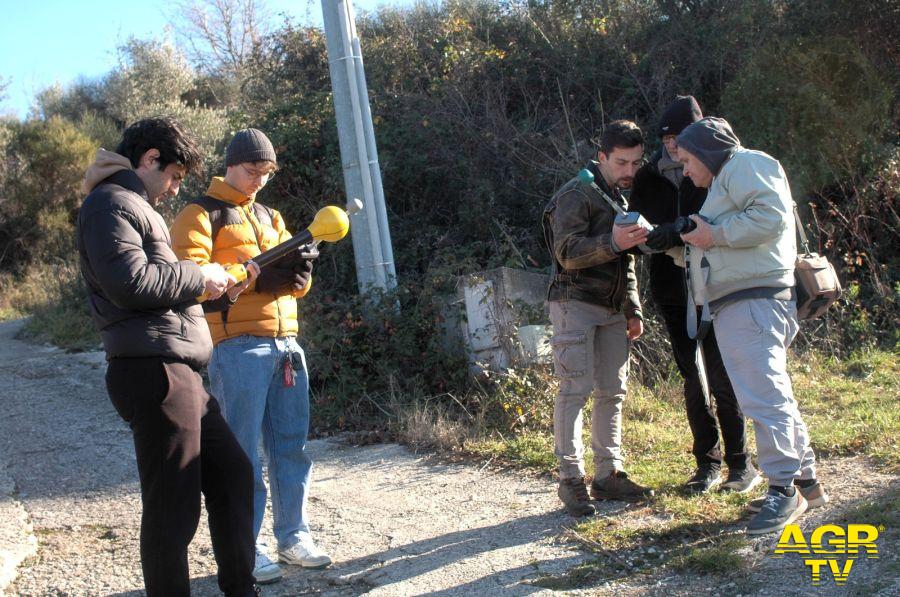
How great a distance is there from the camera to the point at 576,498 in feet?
14.5

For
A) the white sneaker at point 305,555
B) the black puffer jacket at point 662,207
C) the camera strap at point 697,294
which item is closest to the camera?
the camera strap at point 697,294

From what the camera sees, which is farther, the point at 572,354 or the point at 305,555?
the point at 572,354

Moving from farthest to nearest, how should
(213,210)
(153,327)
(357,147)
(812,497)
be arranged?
(357,147) → (812,497) → (213,210) → (153,327)

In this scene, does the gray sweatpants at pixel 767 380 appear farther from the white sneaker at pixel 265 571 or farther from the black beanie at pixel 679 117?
the white sneaker at pixel 265 571

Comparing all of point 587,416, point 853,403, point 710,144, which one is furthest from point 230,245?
point 853,403

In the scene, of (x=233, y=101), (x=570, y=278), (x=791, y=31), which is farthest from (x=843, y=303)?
(x=233, y=101)

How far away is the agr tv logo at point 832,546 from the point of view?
3.50 meters

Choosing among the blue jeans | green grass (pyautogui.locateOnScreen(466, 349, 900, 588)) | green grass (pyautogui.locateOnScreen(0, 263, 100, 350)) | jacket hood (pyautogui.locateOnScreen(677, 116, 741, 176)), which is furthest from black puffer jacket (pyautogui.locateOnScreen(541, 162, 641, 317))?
green grass (pyautogui.locateOnScreen(0, 263, 100, 350))

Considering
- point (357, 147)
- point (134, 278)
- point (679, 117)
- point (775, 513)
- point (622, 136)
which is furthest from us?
→ point (357, 147)

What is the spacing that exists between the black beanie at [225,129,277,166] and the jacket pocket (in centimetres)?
170

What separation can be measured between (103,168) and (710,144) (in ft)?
8.49

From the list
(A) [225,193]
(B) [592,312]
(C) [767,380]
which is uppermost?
(A) [225,193]

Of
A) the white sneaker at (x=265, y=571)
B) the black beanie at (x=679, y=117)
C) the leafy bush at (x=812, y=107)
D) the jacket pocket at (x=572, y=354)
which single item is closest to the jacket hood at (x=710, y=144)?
the black beanie at (x=679, y=117)

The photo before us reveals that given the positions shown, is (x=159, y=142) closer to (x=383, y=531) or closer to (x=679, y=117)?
(x=383, y=531)
